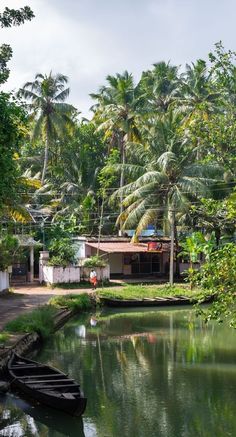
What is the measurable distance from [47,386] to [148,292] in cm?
1839

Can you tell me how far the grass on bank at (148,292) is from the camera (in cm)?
2825

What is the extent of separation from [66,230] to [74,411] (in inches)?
1007

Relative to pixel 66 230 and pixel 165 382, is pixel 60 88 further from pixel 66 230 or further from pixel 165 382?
pixel 165 382

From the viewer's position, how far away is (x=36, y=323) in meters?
18.5

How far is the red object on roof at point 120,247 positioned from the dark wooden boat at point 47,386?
21136mm

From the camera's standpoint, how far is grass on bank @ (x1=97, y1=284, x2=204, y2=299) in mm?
→ 28250

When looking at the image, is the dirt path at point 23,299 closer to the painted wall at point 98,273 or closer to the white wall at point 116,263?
the painted wall at point 98,273

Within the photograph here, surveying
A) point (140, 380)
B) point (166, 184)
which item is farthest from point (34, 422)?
point (166, 184)

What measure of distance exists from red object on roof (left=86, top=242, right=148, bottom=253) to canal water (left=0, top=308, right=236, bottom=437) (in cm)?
1060

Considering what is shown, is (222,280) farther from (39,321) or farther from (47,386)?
(39,321)

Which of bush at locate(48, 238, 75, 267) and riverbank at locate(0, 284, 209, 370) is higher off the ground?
bush at locate(48, 238, 75, 267)

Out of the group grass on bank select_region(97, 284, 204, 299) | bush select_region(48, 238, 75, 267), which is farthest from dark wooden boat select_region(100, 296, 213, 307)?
bush select_region(48, 238, 75, 267)

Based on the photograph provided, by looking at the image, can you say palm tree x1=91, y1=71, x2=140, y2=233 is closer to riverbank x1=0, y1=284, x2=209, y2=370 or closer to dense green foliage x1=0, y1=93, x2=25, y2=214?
riverbank x1=0, y1=284, x2=209, y2=370

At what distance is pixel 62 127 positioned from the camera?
4059cm
